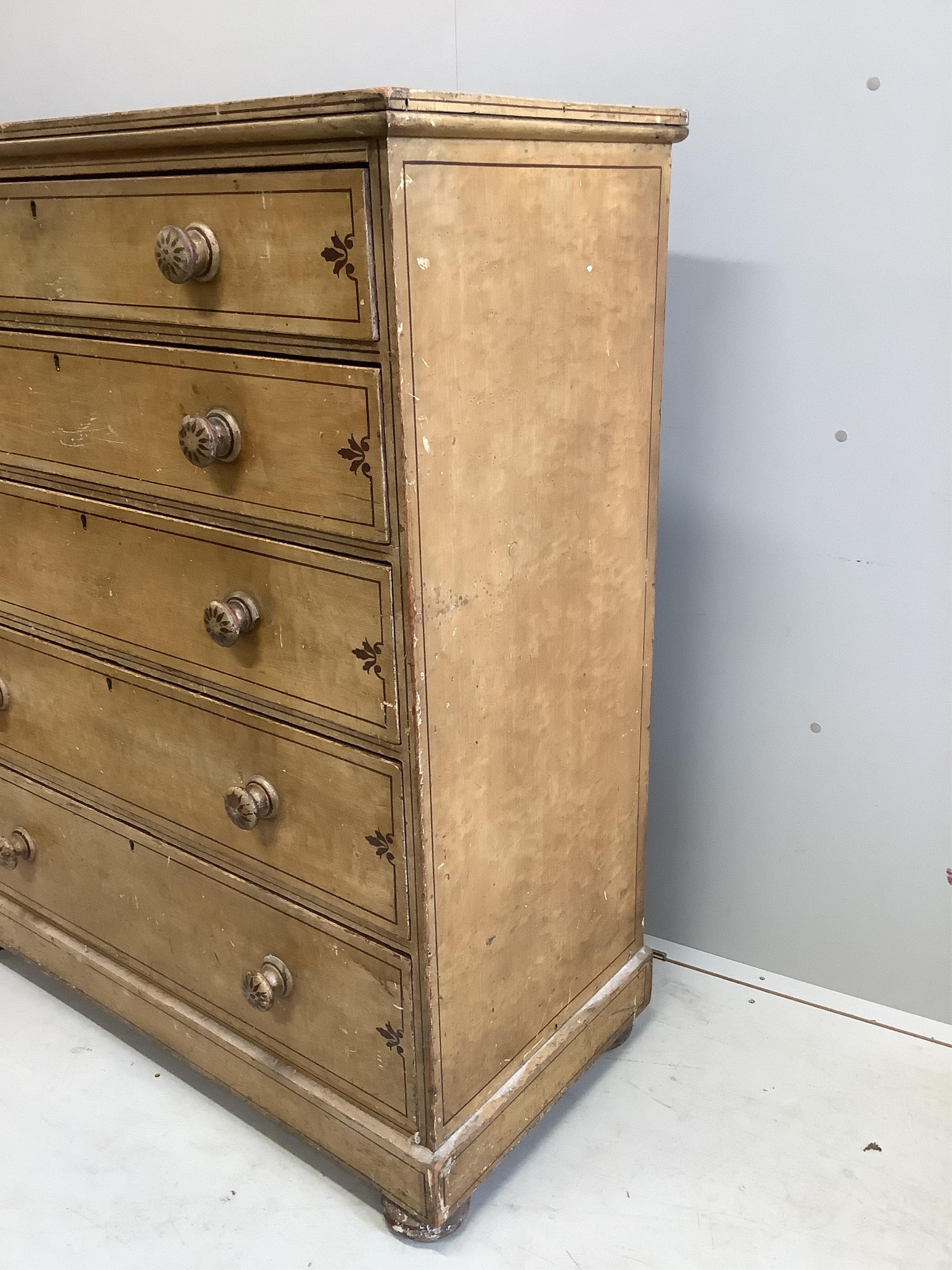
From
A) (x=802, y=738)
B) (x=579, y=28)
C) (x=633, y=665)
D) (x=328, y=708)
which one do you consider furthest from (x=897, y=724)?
(x=579, y=28)

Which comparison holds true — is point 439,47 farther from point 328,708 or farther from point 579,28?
point 328,708

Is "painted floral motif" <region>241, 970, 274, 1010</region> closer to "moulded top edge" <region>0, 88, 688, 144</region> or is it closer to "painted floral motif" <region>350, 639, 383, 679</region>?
"painted floral motif" <region>350, 639, 383, 679</region>

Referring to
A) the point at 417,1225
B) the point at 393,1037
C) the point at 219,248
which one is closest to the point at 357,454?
the point at 219,248

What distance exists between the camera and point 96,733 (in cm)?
158

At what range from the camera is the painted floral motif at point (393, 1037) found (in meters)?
1.32

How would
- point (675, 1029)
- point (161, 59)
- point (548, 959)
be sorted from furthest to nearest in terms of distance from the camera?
point (161, 59) < point (675, 1029) < point (548, 959)

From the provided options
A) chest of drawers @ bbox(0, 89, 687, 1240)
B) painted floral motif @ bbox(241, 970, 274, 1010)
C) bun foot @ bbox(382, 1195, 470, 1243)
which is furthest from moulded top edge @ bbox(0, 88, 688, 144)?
bun foot @ bbox(382, 1195, 470, 1243)

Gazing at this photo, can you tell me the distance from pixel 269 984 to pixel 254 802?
10.4 inches

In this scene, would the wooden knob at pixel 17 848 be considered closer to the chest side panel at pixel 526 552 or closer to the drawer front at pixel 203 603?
the drawer front at pixel 203 603

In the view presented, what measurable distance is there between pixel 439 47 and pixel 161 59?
65cm

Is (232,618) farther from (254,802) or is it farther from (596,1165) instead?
(596,1165)

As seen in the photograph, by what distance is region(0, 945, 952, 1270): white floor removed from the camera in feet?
4.57

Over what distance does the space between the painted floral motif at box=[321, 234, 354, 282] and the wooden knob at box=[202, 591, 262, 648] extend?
1.31ft

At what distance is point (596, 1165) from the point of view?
1515 mm
